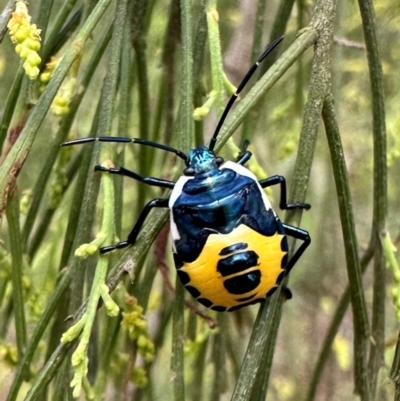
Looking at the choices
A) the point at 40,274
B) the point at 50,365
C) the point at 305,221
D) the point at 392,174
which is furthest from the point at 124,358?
the point at 392,174

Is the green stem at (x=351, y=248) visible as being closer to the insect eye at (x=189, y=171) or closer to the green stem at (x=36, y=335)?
the insect eye at (x=189, y=171)

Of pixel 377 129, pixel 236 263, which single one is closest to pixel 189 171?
pixel 236 263

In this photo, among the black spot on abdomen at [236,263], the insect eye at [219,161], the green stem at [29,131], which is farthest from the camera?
the insect eye at [219,161]

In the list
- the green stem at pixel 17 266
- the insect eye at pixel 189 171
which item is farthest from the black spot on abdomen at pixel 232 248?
the green stem at pixel 17 266

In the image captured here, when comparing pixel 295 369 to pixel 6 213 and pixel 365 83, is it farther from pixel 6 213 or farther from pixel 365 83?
pixel 6 213

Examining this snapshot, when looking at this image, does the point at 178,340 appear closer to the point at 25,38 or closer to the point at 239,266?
the point at 239,266

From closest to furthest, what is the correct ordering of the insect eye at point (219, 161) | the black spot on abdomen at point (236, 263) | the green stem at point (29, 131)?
the green stem at point (29, 131) → the black spot on abdomen at point (236, 263) → the insect eye at point (219, 161)

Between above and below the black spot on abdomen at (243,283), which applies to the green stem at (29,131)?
above
